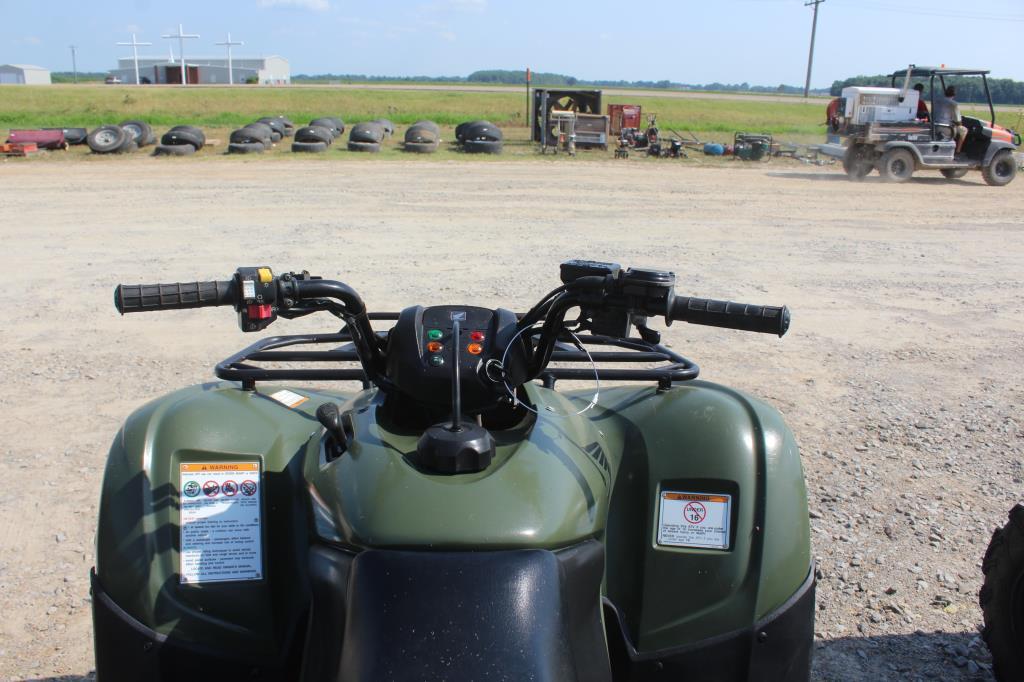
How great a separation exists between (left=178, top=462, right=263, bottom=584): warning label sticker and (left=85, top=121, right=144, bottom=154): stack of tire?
2361 cm

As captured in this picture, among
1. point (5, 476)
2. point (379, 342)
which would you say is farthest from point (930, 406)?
point (5, 476)

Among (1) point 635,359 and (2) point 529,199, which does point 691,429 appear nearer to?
(1) point 635,359

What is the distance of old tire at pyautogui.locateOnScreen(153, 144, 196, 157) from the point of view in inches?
906

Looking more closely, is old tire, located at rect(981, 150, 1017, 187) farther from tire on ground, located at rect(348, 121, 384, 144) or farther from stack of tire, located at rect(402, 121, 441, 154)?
tire on ground, located at rect(348, 121, 384, 144)

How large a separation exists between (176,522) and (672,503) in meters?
1.35

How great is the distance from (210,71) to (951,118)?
11613cm

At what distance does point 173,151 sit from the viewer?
23031 millimetres

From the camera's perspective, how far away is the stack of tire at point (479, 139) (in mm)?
25250

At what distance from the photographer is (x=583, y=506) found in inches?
76.7

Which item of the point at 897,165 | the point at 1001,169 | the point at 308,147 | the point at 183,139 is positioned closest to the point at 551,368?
the point at 897,165

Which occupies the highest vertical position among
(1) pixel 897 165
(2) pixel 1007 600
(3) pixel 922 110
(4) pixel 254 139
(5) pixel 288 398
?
(3) pixel 922 110

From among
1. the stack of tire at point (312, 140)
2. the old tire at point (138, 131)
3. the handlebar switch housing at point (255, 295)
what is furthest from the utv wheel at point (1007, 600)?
the old tire at point (138, 131)

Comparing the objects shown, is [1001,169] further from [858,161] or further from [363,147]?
[363,147]

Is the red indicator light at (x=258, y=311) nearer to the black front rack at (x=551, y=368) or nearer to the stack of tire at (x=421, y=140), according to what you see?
the black front rack at (x=551, y=368)
